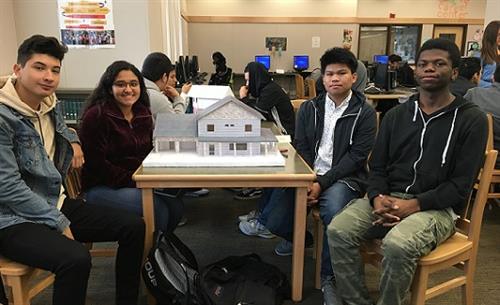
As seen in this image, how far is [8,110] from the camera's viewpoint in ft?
5.24

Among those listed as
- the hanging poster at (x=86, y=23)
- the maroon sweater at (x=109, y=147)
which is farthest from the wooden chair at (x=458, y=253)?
the hanging poster at (x=86, y=23)

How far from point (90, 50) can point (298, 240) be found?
2.63 meters

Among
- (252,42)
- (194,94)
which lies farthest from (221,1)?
(194,94)

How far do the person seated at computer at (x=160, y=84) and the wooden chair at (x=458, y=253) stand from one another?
1.61m

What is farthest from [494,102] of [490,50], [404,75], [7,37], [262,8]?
[262,8]

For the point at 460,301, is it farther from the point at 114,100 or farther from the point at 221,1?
the point at 221,1

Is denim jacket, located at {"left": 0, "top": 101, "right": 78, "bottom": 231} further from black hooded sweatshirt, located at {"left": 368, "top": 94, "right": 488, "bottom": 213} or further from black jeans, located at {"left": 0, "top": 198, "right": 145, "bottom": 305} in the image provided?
black hooded sweatshirt, located at {"left": 368, "top": 94, "right": 488, "bottom": 213}

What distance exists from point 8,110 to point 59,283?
687 millimetres

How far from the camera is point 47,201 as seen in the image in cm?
172

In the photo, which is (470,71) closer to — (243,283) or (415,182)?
(415,182)

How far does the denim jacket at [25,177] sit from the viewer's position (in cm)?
154

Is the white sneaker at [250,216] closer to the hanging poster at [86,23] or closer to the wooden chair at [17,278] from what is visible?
the wooden chair at [17,278]

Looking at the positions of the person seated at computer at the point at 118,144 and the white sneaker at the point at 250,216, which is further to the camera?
the white sneaker at the point at 250,216

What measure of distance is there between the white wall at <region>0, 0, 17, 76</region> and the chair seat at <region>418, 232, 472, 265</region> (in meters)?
3.18
